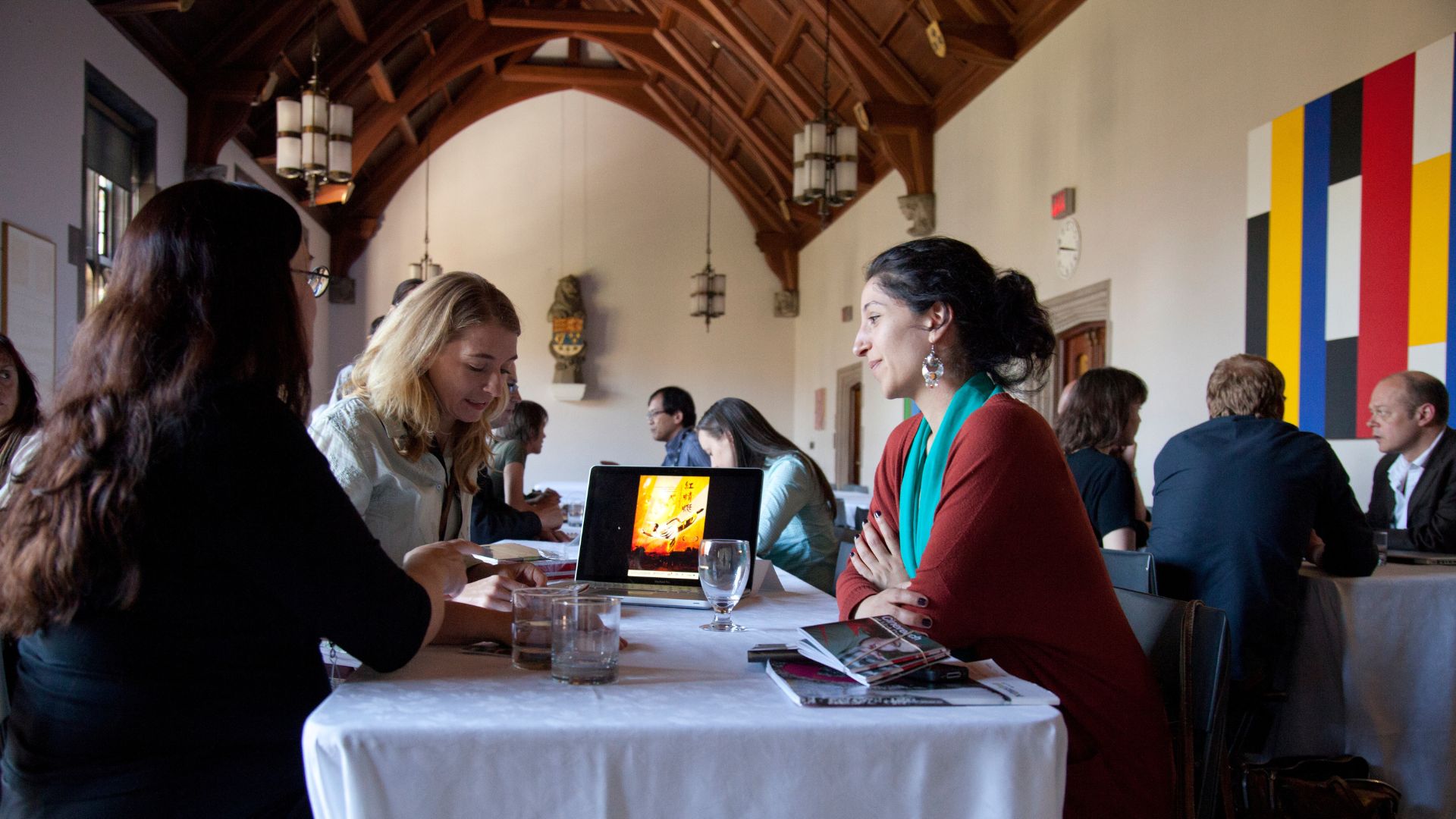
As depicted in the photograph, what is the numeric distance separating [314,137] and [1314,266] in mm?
5549

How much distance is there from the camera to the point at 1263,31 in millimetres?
4660

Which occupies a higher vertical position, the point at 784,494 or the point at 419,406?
the point at 419,406

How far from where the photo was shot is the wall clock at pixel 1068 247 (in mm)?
6422

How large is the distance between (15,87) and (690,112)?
351 inches

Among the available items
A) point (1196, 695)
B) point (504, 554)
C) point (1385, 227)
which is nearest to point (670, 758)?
point (1196, 695)

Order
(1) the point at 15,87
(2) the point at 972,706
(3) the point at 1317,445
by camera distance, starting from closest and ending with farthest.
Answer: (2) the point at 972,706
(3) the point at 1317,445
(1) the point at 15,87

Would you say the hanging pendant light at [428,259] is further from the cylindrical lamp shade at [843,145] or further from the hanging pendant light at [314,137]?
the cylindrical lamp shade at [843,145]

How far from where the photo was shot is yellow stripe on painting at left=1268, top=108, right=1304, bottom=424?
14.6 feet

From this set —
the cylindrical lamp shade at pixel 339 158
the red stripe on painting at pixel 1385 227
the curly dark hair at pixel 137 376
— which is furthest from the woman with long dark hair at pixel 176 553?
the cylindrical lamp shade at pixel 339 158

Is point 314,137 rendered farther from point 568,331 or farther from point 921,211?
point 568,331

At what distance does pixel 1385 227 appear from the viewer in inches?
158

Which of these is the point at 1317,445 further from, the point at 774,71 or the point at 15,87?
the point at 774,71

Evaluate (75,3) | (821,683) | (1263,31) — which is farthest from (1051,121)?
(821,683)

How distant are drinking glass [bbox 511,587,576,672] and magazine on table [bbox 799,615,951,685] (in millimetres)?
317
